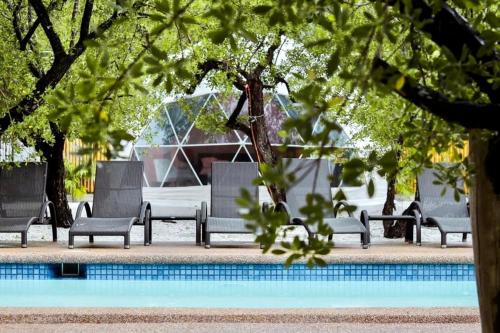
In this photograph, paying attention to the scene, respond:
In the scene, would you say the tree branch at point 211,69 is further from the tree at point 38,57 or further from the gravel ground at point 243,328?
the gravel ground at point 243,328

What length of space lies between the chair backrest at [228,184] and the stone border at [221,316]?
4.72 metres

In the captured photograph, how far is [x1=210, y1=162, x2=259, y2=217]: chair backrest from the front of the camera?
34.1 ft

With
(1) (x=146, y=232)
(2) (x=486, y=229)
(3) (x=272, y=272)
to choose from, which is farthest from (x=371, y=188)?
(1) (x=146, y=232)

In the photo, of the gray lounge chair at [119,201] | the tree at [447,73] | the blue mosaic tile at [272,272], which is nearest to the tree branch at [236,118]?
the gray lounge chair at [119,201]

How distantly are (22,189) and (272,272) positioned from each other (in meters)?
→ 3.34

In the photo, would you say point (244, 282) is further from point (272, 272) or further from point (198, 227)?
point (198, 227)

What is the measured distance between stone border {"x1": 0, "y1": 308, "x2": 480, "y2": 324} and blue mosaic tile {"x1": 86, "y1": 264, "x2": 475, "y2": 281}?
→ 3376mm

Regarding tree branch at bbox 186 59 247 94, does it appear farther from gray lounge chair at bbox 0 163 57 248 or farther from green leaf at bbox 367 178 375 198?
green leaf at bbox 367 178 375 198

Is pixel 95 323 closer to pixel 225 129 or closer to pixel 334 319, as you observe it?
pixel 334 319

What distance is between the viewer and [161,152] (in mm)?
20500

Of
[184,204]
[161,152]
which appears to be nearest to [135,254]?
[184,204]

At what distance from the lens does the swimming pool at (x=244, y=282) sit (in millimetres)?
8516

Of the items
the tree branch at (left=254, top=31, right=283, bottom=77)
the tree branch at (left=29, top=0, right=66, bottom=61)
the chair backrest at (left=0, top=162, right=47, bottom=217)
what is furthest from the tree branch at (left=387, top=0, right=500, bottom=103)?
the tree branch at (left=254, top=31, right=283, bottom=77)

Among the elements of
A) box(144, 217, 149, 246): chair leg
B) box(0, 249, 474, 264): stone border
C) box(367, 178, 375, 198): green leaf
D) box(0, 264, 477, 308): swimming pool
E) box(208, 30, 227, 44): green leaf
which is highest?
box(208, 30, 227, 44): green leaf
